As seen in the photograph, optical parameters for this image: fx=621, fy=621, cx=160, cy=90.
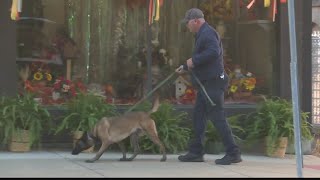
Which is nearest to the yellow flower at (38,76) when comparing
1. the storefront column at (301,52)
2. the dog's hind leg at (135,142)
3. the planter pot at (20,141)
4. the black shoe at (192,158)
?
the planter pot at (20,141)

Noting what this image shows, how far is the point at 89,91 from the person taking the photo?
975 centimetres

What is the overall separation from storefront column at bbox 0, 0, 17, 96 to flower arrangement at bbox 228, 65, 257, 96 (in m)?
3.59

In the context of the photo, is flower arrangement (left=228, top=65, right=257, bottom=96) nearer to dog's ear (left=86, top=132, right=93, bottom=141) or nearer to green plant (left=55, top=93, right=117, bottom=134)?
green plant (left=55, top=93, right=117, bottom=134)

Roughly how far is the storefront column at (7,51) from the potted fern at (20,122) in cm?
47

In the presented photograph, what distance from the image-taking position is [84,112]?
9055mm

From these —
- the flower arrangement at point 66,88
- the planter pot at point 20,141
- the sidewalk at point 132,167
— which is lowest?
the sidewalk at point 132,167

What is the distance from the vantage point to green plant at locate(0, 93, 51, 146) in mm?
8836

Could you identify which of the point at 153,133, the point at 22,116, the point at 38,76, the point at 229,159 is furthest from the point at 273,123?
the point at 38,76

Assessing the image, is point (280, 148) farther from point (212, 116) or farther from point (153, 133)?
point (153, 133)

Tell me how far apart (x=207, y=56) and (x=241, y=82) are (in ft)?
8.69

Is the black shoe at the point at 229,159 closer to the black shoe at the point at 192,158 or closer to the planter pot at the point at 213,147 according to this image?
the black shoe at the point at 192,158

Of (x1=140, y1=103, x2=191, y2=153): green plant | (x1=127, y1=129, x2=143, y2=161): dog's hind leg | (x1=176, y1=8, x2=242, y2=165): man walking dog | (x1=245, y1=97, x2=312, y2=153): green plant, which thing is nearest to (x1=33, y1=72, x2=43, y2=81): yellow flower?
(x1=140, y1=103, x2=191, y2=153): green plant

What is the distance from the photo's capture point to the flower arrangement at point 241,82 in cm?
1052

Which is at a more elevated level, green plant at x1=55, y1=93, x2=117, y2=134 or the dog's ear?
green plant at x1=55, y1=93, x2=117, y2=134
